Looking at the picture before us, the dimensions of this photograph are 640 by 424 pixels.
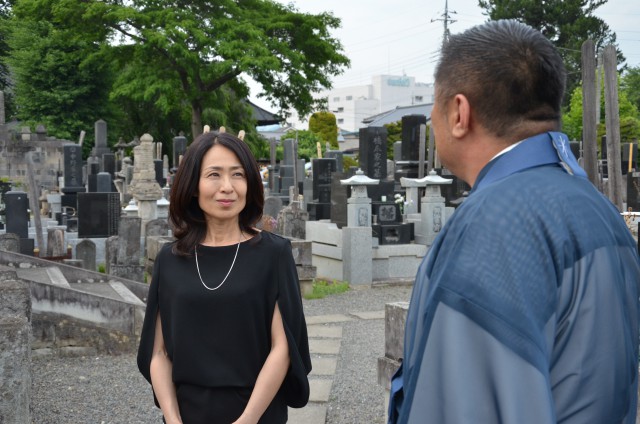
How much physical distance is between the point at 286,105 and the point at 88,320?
25.2m

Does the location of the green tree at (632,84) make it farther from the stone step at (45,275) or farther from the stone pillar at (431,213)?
the stone step at (45,275)

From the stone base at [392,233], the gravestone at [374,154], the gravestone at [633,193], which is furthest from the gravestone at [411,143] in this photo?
the stone base at [392,233]

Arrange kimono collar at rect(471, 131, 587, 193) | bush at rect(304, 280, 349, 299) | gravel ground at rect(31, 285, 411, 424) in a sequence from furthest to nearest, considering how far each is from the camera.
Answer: bush at rect(304, 280, 349, 299) < gravel ground at rect(31, 285, 411, 424) < kimono collar at rect(471, 131, 587, 193)

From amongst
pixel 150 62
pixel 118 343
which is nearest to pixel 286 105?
pixel 150 62

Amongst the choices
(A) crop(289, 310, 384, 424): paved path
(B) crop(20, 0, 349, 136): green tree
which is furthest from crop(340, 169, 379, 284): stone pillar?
(B) crop(20, 0, 349, 136): green tree

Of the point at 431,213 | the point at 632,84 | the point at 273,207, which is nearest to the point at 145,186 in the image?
the point at 273,207

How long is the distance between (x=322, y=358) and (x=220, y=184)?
466 centimetres

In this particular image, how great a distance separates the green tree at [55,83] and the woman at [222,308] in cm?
3309

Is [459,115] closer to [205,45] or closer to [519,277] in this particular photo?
[519,277]

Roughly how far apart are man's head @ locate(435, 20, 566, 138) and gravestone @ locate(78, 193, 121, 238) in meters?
10.8

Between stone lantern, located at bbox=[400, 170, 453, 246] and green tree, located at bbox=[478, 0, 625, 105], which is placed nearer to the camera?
stone lantern, located at bbox=[400, 170, 453, 246]

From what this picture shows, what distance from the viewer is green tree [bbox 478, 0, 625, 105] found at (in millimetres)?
43469

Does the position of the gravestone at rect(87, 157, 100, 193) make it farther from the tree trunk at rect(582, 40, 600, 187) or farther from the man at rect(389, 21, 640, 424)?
the man at rect(389, 21, 640, 424)

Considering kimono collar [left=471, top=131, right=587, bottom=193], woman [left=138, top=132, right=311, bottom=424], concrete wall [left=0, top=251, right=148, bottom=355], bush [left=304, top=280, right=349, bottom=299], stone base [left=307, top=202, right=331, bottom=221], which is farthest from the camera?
stone base [left=307, top=202, right=331, bottom=221]
